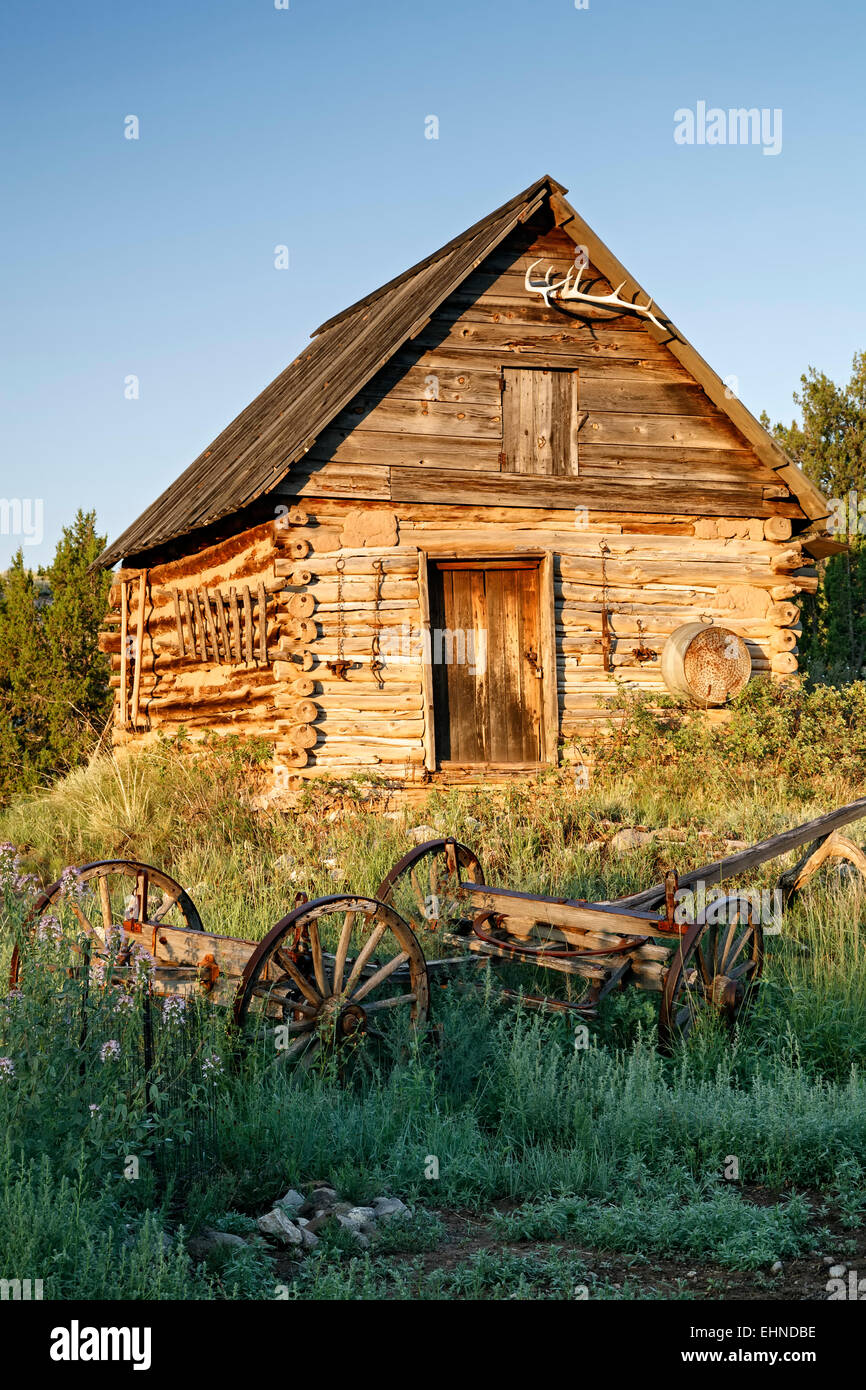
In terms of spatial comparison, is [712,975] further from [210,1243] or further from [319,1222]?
[210,1243]

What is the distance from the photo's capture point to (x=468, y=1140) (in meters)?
4.97

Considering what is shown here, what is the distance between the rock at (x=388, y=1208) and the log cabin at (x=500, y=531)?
7651 mm

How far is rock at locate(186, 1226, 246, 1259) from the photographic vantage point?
3.94 m

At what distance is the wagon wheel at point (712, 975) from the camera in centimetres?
566

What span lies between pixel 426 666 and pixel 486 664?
780mm

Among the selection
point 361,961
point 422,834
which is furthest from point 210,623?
point 361,961

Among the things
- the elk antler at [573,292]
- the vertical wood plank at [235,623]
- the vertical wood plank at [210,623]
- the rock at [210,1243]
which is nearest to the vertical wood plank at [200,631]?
the vertical wood plank at [210,623]

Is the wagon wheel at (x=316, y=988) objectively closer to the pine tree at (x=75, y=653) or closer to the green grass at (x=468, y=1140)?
the green grass at (x=468, y=1140)

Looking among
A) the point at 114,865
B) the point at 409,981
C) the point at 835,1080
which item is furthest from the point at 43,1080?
the point at 835,1080

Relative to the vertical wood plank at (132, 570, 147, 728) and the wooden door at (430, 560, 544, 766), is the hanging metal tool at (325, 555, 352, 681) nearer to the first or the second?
the wooden door at (430, 560, 544, 766)

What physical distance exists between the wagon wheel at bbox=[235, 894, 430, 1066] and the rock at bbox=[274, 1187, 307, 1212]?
27.5 inches

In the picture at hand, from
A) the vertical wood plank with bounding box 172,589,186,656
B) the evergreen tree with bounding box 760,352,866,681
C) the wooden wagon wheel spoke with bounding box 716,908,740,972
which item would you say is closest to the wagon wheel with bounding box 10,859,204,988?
the wooden wagon wheel spoke with bounding box 716,908,740,972

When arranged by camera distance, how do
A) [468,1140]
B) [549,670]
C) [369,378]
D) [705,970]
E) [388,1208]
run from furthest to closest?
1. [549,670]
2. [369,378]
3. [705,970]
4. [468,1140]
5. [388,1208]
